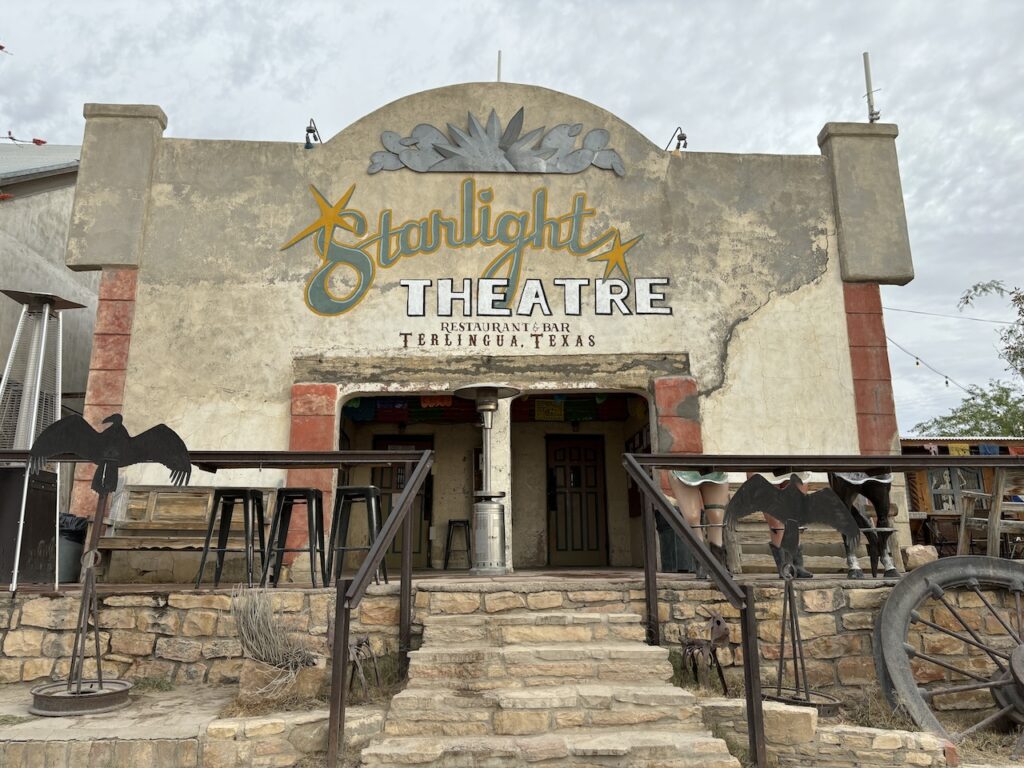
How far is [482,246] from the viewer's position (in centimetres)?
869

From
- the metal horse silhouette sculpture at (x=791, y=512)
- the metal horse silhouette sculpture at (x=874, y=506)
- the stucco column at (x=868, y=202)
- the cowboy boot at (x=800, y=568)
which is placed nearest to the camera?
the metal horse silhouette sculpture at (x=791, y=512)

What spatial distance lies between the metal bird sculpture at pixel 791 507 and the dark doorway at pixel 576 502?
6181 mm

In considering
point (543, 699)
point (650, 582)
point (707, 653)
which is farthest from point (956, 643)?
point (543, 699)

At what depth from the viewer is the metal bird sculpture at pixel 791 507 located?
4816 mm

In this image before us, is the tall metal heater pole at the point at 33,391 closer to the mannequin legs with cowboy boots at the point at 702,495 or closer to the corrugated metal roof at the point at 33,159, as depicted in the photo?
the corrugated metal roof at the point at 33,159

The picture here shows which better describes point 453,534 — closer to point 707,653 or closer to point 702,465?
point 702,465

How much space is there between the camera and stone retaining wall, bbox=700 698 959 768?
3.89 m

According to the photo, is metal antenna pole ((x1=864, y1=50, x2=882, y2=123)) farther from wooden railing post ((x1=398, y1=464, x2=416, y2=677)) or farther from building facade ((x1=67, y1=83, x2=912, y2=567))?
wooden railing post ((x1=398, y1=464, x2=416, y2=677))

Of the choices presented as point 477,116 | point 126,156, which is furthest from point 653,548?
point 126,156

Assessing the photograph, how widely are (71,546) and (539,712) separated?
Answer: 4959mm

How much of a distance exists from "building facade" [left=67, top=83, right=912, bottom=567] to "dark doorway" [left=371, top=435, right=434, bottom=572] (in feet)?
8.57

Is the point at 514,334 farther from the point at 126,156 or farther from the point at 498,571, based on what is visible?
the point at 126,156

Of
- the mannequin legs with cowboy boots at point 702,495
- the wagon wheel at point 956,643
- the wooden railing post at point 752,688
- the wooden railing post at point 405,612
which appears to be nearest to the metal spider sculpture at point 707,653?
the wooden railing post at point 752,688

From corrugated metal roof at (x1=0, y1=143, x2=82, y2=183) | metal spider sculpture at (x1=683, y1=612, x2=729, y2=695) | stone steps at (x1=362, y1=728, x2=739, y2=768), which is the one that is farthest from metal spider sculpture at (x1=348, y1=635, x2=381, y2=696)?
corrugated metal roof at (x1=0, y1=143, x2=82, y2=183)
